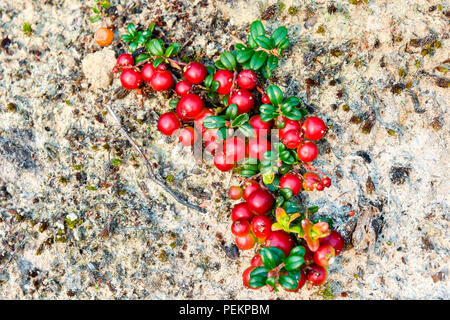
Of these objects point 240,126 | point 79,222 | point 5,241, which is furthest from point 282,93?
point 5,241

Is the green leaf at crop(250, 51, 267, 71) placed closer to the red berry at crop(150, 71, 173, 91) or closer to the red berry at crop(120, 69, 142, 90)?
the red berry at crop(150, 71, 173, 91)

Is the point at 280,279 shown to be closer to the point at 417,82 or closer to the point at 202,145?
the point at 202,145

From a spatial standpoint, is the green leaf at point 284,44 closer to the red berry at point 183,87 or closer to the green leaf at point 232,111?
the green leaf at point 232,111

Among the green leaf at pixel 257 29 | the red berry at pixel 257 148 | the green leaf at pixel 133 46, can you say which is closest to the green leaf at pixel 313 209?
the red berry at pixel 257 148

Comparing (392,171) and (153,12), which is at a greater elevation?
(153,12)

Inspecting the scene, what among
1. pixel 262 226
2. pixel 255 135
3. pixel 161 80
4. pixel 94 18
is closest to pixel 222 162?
pixel 255 135

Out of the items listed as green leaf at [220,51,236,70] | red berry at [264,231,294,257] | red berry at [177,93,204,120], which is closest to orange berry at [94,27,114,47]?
red berry at [177,93,204,120]
